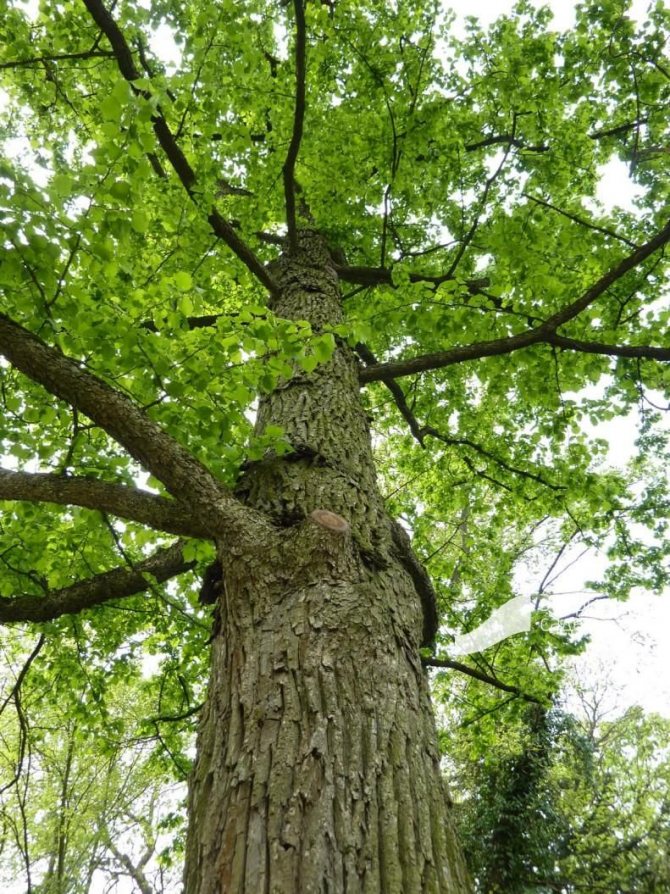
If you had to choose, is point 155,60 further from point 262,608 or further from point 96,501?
point 262,608

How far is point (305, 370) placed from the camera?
3.13 meters

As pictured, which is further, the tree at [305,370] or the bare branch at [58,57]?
the bare branch at [58,57]

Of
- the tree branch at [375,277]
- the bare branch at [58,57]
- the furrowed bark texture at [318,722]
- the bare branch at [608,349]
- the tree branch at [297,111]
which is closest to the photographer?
the furrowed bark texture at [318,722]

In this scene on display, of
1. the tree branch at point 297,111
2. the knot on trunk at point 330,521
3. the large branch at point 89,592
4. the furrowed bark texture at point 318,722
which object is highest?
the tree branch at point 297,111

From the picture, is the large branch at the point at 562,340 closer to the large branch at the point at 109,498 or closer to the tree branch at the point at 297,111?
the tree branch at the point at 297,111

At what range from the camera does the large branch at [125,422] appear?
2.15 metres

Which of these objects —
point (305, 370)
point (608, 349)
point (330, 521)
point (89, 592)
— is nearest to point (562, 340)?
point (608, 349)

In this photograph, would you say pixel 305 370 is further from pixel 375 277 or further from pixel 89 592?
pixel 375 277

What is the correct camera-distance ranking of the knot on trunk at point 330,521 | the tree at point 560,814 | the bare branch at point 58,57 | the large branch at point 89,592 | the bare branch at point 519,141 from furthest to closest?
the tree at point 560,814
the bare branch at point 519,141
the bare branch at point 58,57
the large branch at point 89,592
the knot on trunk at point 330,521

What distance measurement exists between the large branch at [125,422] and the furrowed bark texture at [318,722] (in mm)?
245

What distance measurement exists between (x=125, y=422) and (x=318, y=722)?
1.31 meters

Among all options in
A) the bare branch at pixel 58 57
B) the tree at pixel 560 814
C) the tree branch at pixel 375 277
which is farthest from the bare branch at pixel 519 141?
the tree at pixel 560 814

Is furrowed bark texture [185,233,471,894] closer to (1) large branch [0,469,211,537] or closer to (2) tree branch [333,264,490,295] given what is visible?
(1) large branch [0,469,211,537]

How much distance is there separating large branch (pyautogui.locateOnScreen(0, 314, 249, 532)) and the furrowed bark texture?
25 cm
